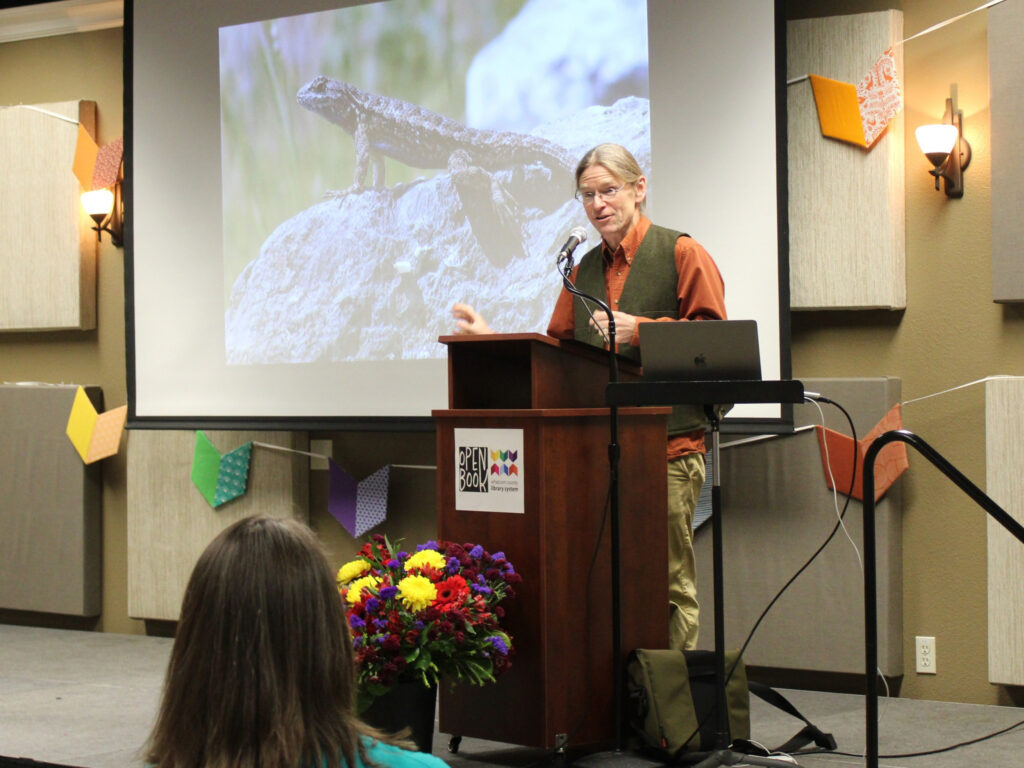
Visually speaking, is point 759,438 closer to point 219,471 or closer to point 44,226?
point 219,471

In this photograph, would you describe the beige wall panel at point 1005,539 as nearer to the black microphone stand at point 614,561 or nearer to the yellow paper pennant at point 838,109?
the yellow paper pennant at point 838,109

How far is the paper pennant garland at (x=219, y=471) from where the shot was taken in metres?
4.47

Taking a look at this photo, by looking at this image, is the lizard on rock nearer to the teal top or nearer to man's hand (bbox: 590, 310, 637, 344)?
man's hand (bbox: 590, 310, 637, 344)

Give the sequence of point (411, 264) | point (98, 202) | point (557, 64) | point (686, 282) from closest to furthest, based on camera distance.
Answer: point (686, 282), point (557, 64), point (411, 264), point (98, 202)

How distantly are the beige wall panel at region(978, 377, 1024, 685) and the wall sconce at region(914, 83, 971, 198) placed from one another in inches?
24.6

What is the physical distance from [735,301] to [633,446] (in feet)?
2.99

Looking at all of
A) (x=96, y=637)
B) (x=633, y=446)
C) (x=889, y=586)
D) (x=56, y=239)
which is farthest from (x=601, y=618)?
(x=56, y=239)

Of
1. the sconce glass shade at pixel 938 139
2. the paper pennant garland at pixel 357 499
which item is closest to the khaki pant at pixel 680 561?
the sconce glass shade at pixel 938 139

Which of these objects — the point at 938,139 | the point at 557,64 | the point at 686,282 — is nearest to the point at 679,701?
the point at 686,282

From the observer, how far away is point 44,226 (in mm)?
4879

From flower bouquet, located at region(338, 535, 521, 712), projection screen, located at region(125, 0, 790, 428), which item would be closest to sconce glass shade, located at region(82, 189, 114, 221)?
projection screen, located at region(125, 0, 790, 428)

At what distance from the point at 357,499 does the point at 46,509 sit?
1.54 meters

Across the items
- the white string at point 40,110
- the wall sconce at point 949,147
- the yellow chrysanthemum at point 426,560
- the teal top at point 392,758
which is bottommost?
the yellow chrysanthemum at point 426,560

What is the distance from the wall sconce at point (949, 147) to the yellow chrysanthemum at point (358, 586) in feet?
6.86
